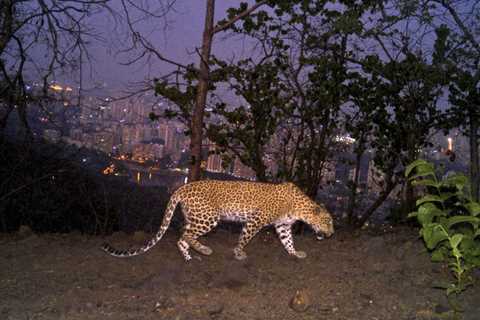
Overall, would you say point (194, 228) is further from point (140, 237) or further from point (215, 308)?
point (215, 308)

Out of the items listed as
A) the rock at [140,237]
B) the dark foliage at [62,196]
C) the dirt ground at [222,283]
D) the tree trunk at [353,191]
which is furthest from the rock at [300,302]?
the tree trunk at [353,191]

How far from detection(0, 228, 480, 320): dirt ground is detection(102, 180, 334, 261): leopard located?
20cm

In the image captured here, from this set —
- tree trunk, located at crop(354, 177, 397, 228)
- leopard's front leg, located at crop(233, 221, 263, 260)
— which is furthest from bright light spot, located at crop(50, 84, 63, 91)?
tree trunk, located at crop(354, 177, 397, 228)

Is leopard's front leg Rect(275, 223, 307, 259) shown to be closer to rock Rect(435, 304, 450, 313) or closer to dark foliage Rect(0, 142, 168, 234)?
rock Rect(435, 304, 450, 313)

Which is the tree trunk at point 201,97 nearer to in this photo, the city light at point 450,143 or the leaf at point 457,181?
the city light at point 450,143

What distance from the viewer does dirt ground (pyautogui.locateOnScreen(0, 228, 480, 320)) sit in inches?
209

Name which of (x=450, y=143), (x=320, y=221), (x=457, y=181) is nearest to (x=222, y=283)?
(x=320, y=221)

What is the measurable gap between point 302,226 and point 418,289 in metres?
5.81

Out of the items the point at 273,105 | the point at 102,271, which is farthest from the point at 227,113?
the point at 102,271

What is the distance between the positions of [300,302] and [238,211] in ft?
8.18

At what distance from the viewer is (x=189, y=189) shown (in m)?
7.53

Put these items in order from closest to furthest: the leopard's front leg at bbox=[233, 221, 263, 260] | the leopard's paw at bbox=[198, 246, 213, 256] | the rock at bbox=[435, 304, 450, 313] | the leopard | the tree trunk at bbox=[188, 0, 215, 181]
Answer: the rock at bbox=[435, 304, 450, 313]
the leopard
the leopard's paw at bbox=[198, 246, 213, 256]
the leopard's front leg at bbox=[233, 221, 263, 260]
the tree trunk at bbox=[188, 0, 215, 181]

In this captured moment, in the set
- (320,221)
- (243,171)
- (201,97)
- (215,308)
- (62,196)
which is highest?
(201,97)

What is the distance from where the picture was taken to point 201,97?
30.4 ft
